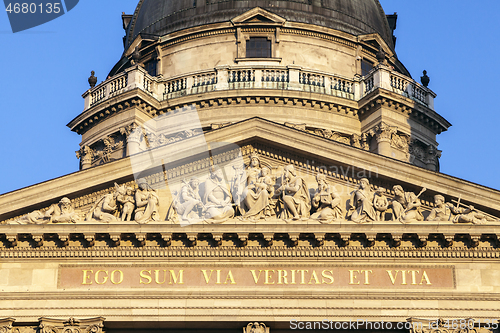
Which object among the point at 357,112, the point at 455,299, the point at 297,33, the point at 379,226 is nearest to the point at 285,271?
the point at 379,226

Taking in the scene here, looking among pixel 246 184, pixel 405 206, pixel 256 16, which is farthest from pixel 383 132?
pixel 246 184

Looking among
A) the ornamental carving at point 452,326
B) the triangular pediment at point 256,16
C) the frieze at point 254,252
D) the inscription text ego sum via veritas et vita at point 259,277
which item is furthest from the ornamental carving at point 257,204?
the triangular pediment at point 256,16

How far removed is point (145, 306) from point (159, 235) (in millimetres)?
2009

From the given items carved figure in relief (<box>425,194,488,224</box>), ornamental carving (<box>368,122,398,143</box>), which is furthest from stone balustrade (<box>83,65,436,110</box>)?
carved figure in relief (<box>425,194,488,224</box>)

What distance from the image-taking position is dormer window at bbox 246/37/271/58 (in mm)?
48281

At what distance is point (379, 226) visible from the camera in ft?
90.8

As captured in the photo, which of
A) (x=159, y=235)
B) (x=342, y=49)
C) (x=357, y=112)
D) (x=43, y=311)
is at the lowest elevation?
(x=43, y=311)

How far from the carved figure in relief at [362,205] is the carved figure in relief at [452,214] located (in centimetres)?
164

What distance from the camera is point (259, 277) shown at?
2798 cm

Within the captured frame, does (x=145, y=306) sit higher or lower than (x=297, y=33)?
lower

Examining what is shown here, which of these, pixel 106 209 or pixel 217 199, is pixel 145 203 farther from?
pixel 217 199

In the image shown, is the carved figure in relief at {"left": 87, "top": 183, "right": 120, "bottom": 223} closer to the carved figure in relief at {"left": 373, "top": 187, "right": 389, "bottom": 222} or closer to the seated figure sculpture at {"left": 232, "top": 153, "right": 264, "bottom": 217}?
the seated figure sculpture at {"left": 232, "top": 153, "right": 264, "bottom": 217}

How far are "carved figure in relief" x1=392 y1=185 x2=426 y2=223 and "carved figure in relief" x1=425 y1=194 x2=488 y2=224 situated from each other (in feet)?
→ 1.31

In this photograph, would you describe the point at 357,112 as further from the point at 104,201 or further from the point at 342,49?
the point at 104,201
